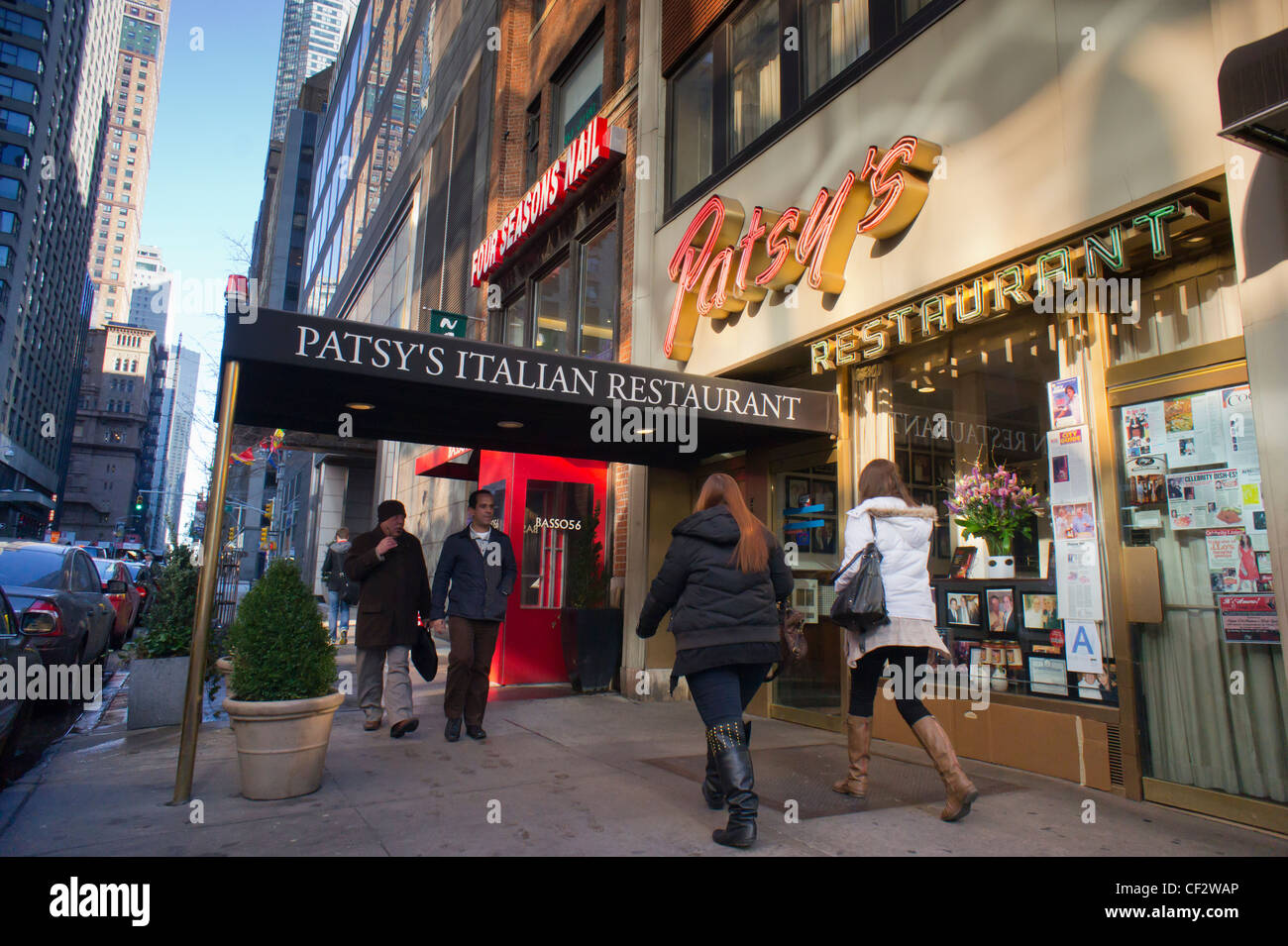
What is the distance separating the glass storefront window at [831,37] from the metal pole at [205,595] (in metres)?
5.92

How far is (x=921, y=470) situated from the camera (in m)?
6.72

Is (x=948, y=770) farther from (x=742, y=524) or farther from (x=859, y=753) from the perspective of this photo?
(x=742, y=524)

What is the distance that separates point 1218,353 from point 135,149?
199502mm

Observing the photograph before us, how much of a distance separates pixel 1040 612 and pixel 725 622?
9.13ft

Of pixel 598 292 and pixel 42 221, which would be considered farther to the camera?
pixel 42 221

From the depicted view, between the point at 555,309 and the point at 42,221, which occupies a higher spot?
the point at 42,221

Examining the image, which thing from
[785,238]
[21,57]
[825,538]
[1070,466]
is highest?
[21,57]

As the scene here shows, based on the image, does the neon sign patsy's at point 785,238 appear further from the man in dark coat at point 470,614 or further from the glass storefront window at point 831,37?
the man in dark coat at point 470,614

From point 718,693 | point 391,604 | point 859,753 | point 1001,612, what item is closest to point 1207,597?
point 1001,612

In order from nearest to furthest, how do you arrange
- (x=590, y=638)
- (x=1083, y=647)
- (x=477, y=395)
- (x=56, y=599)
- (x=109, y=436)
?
(x=1083, y=647), (x=477, y=395), (x=56, y=599), (x=590, y=638), (x=109, y=436)

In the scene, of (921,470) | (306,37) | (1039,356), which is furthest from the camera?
(306,37)

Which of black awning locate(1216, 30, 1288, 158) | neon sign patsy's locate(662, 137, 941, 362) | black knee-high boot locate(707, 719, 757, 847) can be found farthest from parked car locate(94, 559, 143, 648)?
black awning locate(1216, 30, 1288, 158)

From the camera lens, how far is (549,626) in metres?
10.4

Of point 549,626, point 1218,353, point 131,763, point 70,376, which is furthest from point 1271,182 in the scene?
point 70,376
